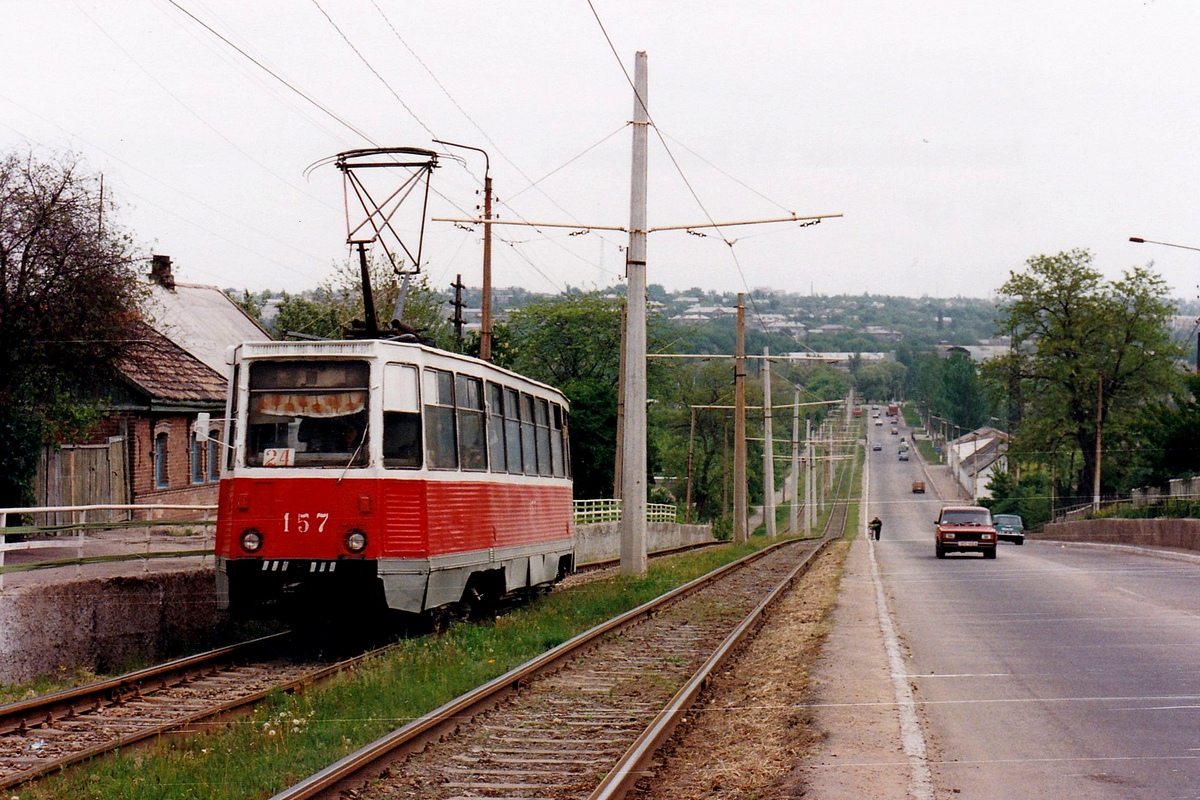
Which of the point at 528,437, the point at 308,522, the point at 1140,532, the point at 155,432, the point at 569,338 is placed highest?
the point at 569,338

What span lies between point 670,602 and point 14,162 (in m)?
12.1

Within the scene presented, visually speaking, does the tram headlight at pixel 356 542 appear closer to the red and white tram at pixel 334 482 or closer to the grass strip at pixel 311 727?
the red and white tram at pixel 334 482

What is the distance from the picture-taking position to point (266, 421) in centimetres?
1456

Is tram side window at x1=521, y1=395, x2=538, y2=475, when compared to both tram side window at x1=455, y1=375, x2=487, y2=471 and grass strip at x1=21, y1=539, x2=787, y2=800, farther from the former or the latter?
grass strip at x1=21, y1=539, x2=787, y2=800

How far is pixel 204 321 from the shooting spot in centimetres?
4281

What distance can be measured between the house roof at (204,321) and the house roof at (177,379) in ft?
1.86

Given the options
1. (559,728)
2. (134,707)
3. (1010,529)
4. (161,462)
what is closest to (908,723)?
(559,728)

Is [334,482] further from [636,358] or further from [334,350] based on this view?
[636,358]

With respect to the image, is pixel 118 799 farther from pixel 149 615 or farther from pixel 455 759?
pixel 149 615

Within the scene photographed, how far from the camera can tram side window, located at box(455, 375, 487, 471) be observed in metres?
16.1

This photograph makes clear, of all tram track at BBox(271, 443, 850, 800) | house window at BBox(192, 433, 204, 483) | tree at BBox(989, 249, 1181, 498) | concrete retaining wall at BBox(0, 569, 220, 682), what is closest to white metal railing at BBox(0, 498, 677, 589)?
concrete retaining wall at BBox(0, 569, 220, 682)

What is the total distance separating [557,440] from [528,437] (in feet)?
8.89

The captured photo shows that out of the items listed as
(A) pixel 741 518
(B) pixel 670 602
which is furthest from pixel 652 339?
(B) pixel 670 602

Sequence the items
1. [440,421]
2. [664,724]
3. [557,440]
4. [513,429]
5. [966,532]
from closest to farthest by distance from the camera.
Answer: [664,724] < [440,421] < [513,429] < [557,440] < [966,532]
